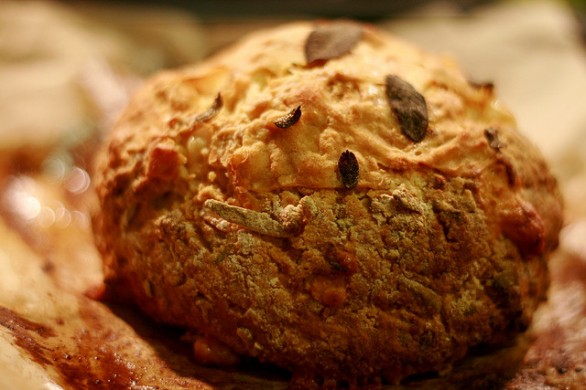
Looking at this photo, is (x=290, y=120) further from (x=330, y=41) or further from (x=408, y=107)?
(x=330, y=41)

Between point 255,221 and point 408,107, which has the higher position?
point 408,107

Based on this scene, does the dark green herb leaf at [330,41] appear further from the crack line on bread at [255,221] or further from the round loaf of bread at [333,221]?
the crack line on bread at [255,221]

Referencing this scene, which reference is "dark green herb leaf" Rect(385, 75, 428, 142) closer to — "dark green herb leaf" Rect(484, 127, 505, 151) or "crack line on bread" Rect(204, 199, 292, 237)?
"dark green herb leaf" Rect(484, 127, 505, 151)

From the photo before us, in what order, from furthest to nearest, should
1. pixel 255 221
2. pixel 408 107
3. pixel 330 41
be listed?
pixel 330 41
pixel 408 107
pixel 255 221

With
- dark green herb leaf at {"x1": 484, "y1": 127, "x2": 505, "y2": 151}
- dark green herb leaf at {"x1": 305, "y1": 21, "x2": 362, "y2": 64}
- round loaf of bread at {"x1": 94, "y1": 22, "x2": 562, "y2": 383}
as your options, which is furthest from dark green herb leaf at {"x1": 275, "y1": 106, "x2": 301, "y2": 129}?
dark green herb leaf at {"x1": 484, "y1": 127, "x2": 505, "y2": 151}

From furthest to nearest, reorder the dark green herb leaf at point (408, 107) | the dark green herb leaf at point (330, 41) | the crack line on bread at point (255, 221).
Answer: the dark green herb leaf at point (330, 41) < the dark green herb leaf at point (408, 107) < the crack line on bread at point (255, 221)

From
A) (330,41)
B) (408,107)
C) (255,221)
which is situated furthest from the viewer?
(330,41)

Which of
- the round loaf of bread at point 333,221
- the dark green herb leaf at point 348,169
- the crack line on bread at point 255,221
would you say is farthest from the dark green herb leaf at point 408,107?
the crack line on bread at point 255,221

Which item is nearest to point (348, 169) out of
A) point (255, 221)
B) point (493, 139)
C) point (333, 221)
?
point (333, 221)

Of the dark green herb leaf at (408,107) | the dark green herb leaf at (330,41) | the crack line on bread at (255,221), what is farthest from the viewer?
the dark green herb leaf at (330,41)
